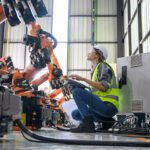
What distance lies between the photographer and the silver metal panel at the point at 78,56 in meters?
11.3

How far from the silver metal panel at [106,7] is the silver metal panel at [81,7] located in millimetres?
390

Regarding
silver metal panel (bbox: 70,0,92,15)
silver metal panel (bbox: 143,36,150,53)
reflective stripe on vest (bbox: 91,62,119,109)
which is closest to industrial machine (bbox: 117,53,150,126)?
reflective stripe on vest (bbox: 91,62,119,109)

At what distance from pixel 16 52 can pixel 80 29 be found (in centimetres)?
262

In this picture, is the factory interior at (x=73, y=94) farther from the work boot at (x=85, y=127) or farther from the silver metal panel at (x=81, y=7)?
the silver metal panel at (x=81, y=7)

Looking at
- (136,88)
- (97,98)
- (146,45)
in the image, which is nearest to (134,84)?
(136,88)

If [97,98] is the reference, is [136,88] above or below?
above

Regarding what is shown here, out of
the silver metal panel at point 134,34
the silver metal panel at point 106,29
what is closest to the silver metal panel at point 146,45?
the silver metal panel at point 134,34

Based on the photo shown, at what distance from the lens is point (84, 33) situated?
1153 centimetres

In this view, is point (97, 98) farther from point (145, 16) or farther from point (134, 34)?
point (134, 34)

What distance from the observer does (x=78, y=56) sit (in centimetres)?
1142

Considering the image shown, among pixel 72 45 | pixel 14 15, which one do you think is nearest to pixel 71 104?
pixel 72 45

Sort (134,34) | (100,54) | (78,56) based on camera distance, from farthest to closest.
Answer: (78,56)
(134,34)
(100,54)

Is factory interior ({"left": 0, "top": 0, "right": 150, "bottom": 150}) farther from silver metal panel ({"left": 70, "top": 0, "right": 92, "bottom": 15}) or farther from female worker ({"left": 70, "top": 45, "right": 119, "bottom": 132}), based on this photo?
silver metal panel ({"left": 70, "top": 0, "right": 92, "bottom": 15})

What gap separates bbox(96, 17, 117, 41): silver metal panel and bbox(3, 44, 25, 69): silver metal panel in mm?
2975
